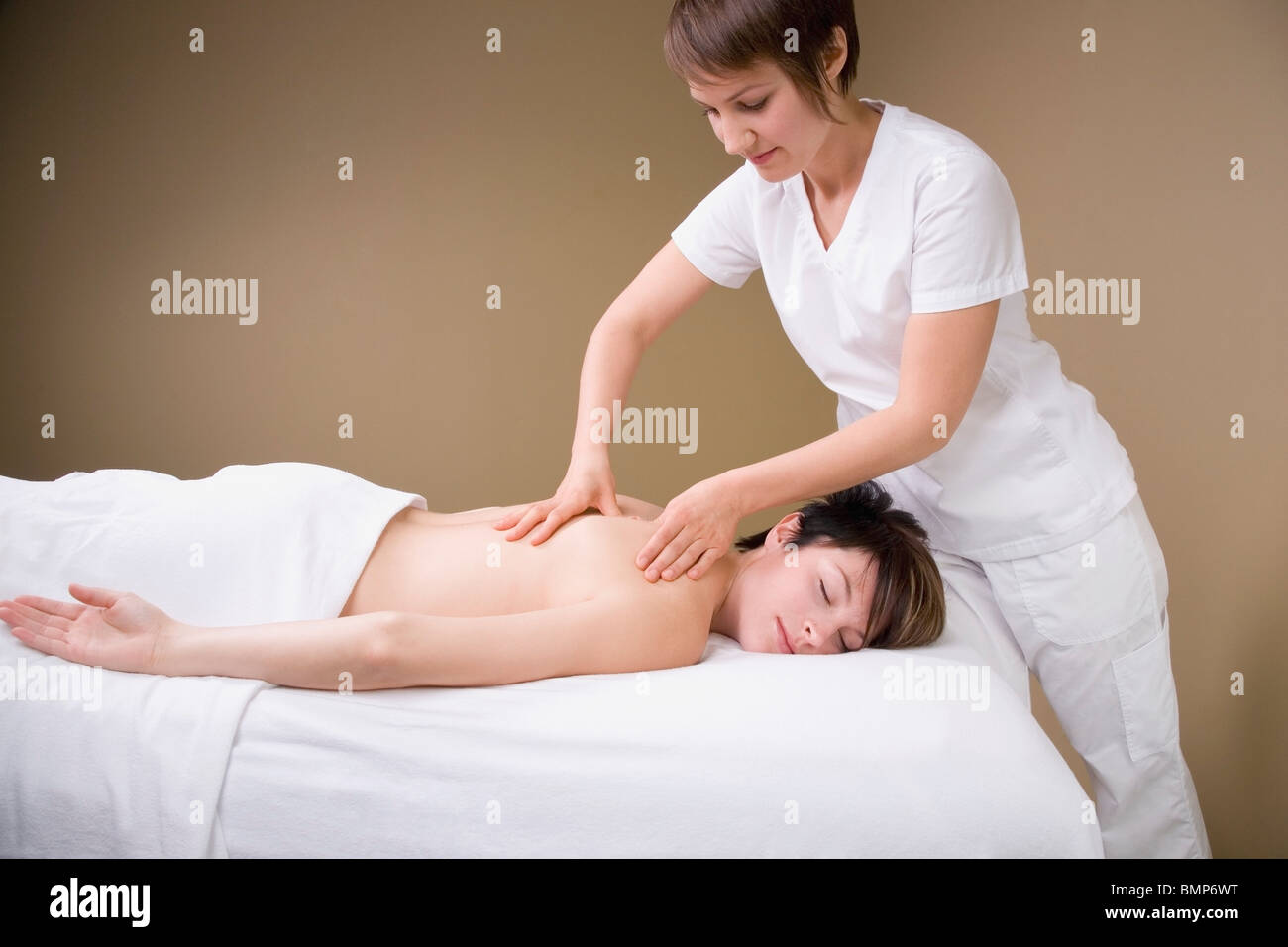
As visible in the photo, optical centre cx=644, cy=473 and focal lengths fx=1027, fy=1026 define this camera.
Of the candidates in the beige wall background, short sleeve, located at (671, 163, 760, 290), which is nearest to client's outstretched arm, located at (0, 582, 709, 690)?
short sleeve, located at (671, 163, 760, 290)

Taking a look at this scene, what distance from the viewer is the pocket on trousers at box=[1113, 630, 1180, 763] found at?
1559 millimetres

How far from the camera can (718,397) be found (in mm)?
3170

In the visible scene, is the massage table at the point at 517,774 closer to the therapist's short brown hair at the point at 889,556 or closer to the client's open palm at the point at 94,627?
the client's open palm at the point at 94,627

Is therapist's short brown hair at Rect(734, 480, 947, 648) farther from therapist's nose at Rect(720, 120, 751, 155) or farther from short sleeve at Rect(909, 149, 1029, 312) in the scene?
therapist's nose at Rect(720, 120, 751, 155)

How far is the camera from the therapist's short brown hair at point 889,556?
1514 mm

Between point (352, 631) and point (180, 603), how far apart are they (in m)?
0.41

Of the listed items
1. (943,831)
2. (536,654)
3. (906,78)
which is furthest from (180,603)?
(906,78)

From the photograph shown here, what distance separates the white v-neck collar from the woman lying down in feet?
1.36

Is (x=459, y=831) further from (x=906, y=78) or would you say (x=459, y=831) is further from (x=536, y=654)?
(x=906, y=78)

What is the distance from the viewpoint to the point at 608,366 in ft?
5.93

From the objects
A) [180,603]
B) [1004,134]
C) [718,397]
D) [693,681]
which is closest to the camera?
[693,681]

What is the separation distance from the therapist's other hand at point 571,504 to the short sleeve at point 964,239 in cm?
54

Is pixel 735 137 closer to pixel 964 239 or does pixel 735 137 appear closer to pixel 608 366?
pixel 964 239
